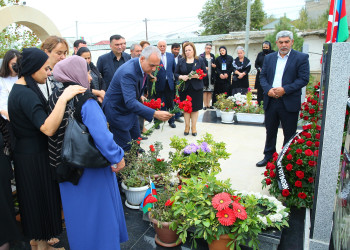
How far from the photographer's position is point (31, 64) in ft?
6.96

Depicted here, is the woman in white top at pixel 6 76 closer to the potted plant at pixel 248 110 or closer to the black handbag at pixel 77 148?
the black handbag at pixel 77 148

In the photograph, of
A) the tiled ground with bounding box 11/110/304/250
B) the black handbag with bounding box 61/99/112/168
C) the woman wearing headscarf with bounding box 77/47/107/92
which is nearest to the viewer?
the black handbag with bounding box 61/99/112/168

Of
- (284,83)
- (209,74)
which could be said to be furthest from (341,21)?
(209,74)

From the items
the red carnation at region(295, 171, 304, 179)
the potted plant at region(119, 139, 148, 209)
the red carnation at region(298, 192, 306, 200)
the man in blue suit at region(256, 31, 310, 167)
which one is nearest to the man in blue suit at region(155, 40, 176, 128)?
the man in blue suit at region(256, 31, 310, 167)

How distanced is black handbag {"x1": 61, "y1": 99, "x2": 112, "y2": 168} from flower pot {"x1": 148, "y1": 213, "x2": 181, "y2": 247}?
903 mm

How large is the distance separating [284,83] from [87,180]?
2921 millimetres

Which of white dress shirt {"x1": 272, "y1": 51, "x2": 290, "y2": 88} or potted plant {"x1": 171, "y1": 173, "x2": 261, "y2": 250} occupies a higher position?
white dress shirt {"x1": 272, "y1": 51, "x2": 290, "y2": 88}

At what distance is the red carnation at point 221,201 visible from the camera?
6.93 feet

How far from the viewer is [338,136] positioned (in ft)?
6.65

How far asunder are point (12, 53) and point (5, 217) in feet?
6.67

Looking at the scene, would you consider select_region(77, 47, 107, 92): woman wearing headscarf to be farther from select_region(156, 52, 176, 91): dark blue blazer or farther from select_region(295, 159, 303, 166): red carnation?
select_region(295, 159, 303, 166): red carnation

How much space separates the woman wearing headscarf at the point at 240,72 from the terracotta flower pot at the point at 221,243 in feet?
20.0

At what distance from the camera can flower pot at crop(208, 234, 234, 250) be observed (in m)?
2.21

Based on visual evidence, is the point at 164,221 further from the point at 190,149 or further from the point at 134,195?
the point at 190,149
